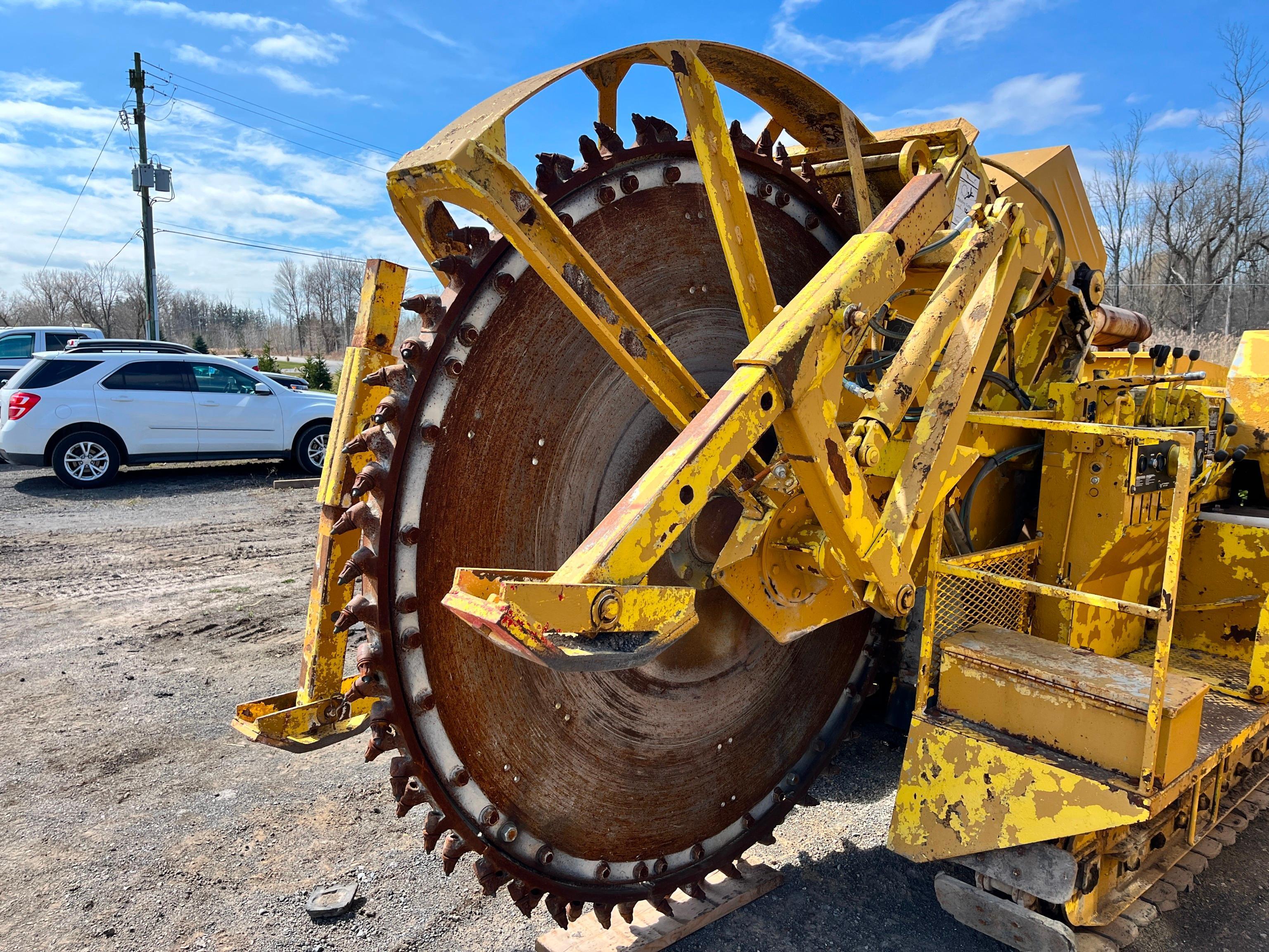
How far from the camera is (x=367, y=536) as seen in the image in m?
2.03

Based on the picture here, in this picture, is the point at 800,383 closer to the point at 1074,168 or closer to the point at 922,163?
the point at 922,163

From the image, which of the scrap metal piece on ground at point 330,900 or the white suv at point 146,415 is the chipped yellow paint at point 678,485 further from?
the white suv at point 146,415

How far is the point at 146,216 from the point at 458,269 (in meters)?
25.3

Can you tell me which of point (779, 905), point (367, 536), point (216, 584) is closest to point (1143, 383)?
point (779, 905)

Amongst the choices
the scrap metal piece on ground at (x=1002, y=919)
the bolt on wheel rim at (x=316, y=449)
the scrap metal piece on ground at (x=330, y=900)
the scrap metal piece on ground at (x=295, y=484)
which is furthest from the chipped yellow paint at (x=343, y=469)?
the bolt on wheel rim at (x=316, y=449)

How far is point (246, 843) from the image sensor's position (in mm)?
3594

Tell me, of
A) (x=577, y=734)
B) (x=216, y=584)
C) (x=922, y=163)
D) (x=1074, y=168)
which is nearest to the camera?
(x=577, y=734)

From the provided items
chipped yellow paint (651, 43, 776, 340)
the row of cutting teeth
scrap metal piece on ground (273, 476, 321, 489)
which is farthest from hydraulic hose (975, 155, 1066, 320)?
scrap metal piece on ground (273, 476, 321, 489)

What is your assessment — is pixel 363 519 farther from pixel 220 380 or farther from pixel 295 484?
pixel 220 380

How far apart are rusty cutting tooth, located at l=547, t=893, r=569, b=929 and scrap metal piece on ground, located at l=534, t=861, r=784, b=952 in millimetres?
525

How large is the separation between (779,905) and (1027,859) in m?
0.97

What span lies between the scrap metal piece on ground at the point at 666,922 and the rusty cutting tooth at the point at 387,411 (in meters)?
1.94

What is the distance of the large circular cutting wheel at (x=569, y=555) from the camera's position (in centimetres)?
212

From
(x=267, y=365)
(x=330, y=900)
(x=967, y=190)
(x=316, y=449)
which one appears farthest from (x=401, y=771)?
(x=267, y=365)
